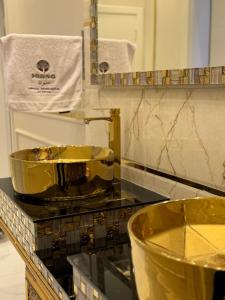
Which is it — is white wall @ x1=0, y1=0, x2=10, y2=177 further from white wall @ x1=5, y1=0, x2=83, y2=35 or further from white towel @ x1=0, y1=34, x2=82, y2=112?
white towel @ x1=0, y1=34, x2=82, y2=112

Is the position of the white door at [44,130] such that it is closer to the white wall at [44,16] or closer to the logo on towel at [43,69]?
the logo on towel at [43,69]

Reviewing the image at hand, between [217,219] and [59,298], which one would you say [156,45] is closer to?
[217,219]

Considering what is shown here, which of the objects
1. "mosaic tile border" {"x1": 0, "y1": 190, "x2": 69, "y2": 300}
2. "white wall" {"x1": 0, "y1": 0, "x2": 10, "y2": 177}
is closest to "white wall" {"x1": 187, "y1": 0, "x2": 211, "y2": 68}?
"mosaic tile border" {"x1": 0, "y1": 190, "x2": 69, "y2": 300}

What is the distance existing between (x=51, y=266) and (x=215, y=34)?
0.75 meters

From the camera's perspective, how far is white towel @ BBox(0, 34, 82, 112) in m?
1.68

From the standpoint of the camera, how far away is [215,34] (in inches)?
41.7

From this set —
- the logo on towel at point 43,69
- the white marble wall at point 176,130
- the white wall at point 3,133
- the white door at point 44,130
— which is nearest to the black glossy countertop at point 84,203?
the white marble wall at point 176,130

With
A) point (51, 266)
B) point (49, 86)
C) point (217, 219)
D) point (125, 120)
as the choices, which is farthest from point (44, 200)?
point (49, 86)

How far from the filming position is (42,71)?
1.73 meters

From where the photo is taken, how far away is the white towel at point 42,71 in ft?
5.52

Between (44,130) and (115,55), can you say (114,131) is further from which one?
(44,130)

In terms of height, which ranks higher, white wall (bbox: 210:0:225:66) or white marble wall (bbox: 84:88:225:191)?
white wall (bbox: 210:0:225:66)

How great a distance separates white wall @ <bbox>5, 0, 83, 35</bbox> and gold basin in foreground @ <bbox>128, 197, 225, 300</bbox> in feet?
4.63

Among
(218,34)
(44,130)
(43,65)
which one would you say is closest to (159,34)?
(218,34)
